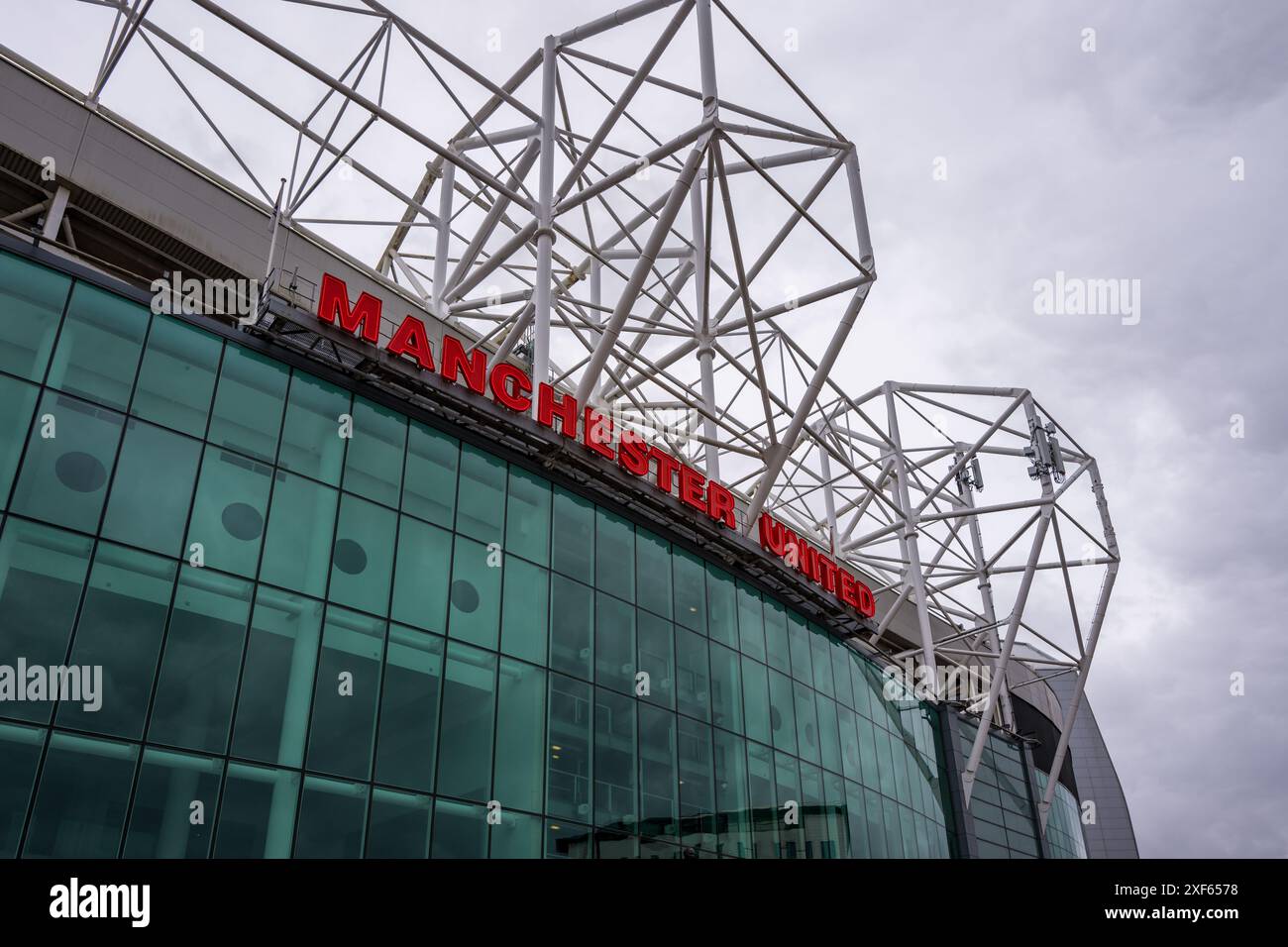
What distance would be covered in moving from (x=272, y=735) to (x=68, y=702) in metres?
3.34

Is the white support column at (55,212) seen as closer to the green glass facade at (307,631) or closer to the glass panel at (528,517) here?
the green glass facade at (307,631)

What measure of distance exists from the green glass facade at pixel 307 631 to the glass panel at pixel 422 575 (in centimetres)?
5

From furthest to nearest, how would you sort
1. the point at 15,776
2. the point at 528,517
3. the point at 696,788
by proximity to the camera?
the point at 696,788 → the point at 528,517 → the point at 15,776

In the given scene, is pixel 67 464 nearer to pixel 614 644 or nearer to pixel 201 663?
pixel 201 663

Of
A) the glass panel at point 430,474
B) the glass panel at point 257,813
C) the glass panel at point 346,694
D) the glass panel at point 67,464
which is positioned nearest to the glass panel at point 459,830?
the glass panel at point 346,694

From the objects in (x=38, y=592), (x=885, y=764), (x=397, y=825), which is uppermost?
(x=885, y=764)

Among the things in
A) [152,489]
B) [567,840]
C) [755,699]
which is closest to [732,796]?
[755,699]

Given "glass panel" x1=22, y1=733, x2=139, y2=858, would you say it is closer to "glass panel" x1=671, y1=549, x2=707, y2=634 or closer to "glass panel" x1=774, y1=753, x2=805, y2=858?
"glass panel" x1=671, y1=549, x2=707, y2=634

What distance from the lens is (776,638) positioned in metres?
31.1

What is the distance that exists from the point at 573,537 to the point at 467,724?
6049mm
